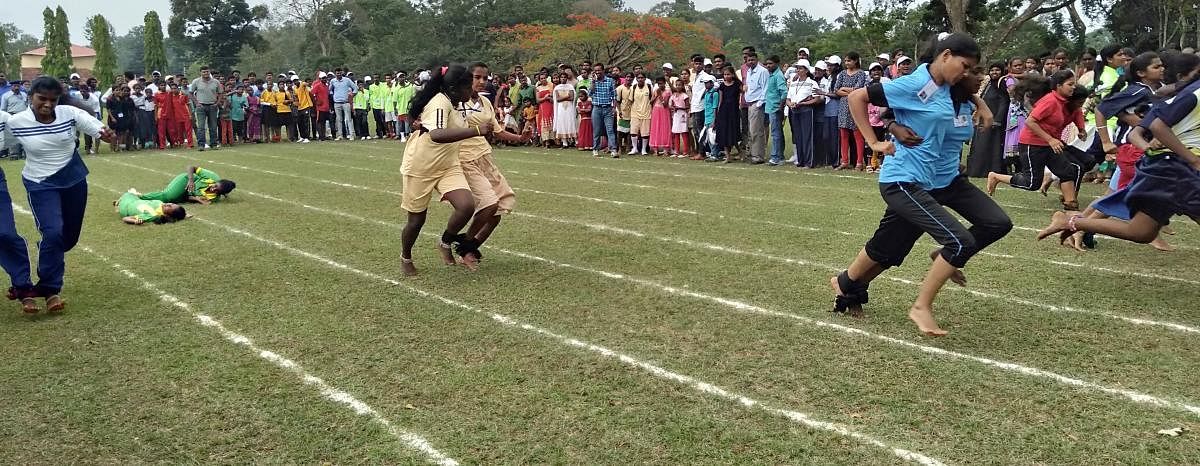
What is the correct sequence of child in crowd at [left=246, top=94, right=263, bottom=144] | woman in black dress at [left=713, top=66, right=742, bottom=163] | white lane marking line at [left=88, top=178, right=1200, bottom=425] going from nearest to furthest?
white lane marking line at [left=88, top=178, right=1200, bottom=425] → woman in black dress at [left=713, top=66, right=742, bottom=163] → child in crowd at [left=246, top=94, right=263, bottom=144]

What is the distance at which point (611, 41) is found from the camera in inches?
1503

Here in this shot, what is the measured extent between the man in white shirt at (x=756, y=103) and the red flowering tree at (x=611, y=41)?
22.0 m

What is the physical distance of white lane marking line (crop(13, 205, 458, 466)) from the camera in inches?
148

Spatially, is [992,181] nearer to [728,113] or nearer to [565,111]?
[728,113]

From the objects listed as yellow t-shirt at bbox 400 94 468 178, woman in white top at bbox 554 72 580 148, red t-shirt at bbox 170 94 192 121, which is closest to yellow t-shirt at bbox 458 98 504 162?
yellow t-shirt at bbox 400 94 468 178

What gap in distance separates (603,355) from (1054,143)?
18.6 ft

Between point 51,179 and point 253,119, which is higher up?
point 253,119

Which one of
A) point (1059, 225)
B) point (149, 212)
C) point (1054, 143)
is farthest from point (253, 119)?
point (1059, 225)

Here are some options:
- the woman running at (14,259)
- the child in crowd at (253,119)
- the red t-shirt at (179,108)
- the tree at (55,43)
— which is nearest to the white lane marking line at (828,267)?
the woman running at (14,259)

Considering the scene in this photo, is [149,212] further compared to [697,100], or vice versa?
[697,100]

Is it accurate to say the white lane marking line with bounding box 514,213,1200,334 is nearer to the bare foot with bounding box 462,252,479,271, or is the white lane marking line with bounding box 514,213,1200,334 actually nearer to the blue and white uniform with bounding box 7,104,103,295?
the bare foot with bounding box 462,252,479,271

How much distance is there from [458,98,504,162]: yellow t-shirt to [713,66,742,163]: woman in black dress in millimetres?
8415

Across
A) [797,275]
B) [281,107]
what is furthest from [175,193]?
[281,107]

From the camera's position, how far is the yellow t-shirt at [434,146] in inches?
264
